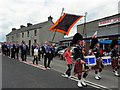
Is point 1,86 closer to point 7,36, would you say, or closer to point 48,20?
point 48,20

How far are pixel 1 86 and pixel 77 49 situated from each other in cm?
306

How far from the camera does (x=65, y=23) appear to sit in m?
16.8

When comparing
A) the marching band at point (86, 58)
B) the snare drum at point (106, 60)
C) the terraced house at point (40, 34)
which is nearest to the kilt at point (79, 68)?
the marching band at point (86, 58)

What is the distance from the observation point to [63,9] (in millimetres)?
17656

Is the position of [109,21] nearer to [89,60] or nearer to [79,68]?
[89,60]

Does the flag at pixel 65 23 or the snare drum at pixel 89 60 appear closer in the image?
the snare drum at pixel 89 60

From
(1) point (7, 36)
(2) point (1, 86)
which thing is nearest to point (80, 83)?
(2) point (1, 86)

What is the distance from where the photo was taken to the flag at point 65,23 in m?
16.3

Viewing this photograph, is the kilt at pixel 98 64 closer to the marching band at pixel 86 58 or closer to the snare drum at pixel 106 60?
the marching band at pixel 86 58

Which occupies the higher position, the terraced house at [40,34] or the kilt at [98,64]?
the terraced house at [40,34]

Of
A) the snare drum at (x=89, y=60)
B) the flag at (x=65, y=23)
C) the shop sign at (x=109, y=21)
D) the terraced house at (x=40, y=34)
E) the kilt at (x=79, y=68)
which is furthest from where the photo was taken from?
the terraced house at (x=40, y=34)

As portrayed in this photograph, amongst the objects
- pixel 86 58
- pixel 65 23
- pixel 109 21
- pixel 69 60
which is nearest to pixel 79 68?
pixel 86 58

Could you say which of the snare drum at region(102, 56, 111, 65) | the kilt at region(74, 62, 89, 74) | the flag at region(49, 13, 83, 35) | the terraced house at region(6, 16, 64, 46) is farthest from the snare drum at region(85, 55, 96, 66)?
the terraced house at region(6, 16, 64, 46)

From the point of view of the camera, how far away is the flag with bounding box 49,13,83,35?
1633 centimetres
